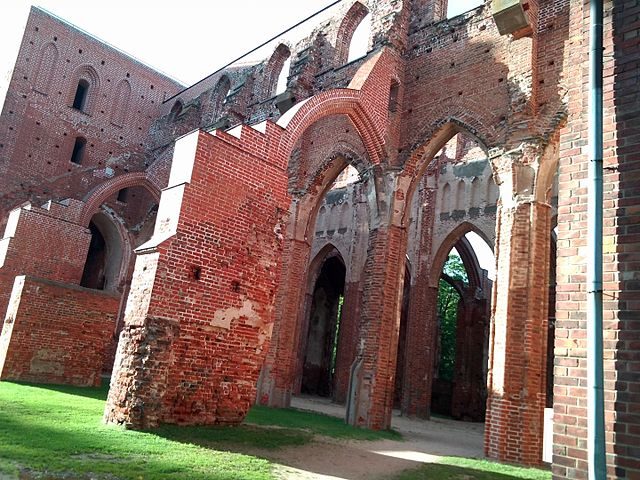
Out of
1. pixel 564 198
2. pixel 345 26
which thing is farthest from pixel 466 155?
pixel 564 198

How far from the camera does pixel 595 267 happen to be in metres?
3.04

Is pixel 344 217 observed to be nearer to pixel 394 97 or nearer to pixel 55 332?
pixel 394 97

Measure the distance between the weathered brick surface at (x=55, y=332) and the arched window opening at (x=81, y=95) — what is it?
39.0ft

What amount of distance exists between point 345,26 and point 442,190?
6.52 metres

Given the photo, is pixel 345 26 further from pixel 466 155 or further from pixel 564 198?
pixel 564 198

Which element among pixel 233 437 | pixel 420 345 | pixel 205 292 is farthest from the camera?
pixel 420 345

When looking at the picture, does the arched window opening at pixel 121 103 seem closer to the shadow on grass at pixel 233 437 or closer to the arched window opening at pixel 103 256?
the arched window opening at pixel 103 256

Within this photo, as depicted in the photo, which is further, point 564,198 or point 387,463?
point 387,463

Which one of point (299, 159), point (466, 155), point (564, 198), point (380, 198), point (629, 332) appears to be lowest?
point (629, 332)

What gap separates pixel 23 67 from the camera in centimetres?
1895

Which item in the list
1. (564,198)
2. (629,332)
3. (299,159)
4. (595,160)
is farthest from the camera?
(299,159)

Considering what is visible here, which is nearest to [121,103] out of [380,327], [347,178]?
[347,178]

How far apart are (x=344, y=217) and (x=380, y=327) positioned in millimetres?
10029

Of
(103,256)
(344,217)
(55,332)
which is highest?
(344,217)
